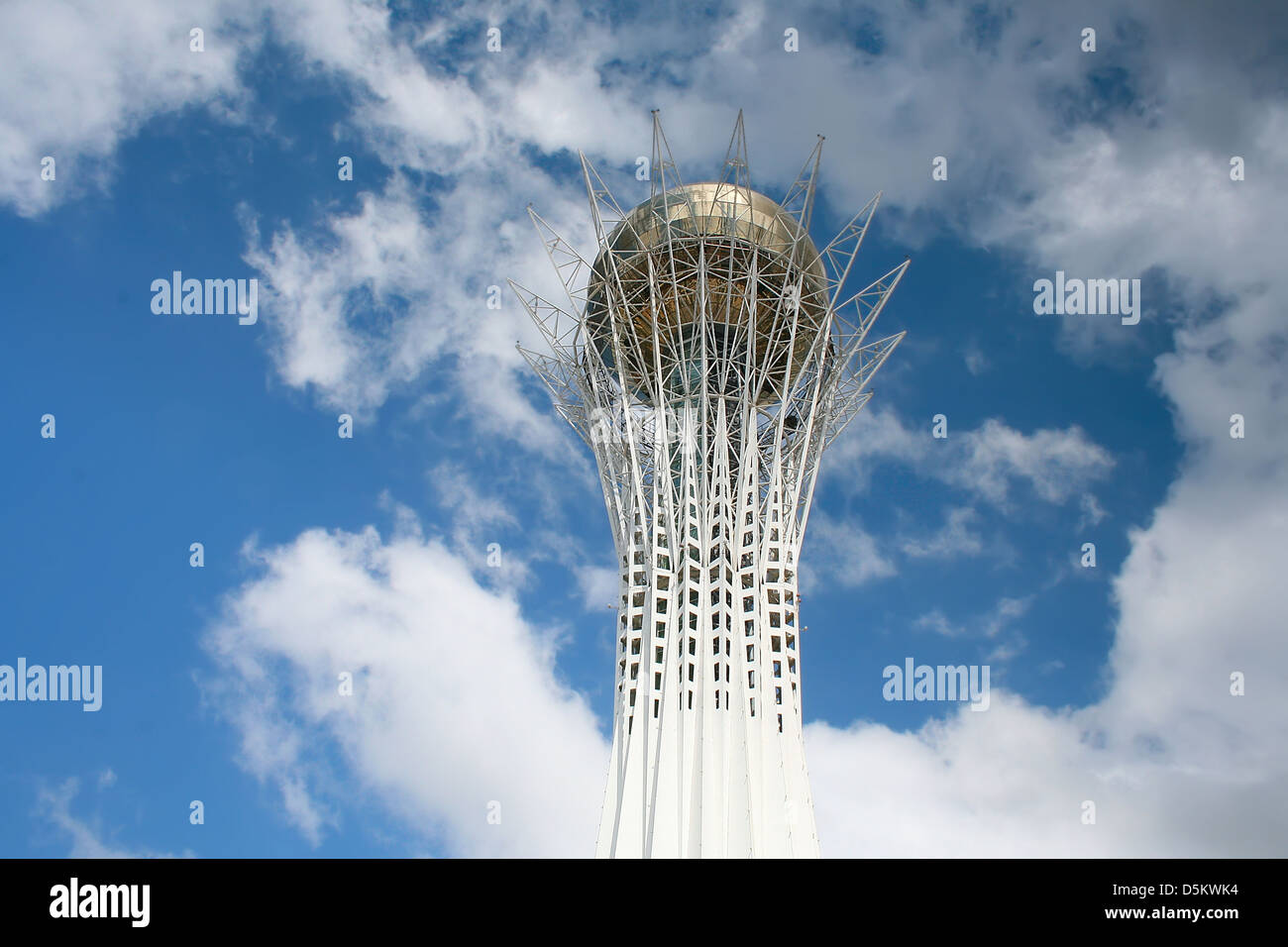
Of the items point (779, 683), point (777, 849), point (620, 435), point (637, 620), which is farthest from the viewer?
point (620, 435)

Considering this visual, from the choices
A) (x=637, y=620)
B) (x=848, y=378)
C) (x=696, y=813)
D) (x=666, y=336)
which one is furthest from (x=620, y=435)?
(x=696, y=813)

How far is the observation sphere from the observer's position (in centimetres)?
5553

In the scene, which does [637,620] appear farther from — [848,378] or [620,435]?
[848,378]

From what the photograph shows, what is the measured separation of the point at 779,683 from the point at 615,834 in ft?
32.6

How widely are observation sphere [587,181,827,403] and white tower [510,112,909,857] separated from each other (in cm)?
12

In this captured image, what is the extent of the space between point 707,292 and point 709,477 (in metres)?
10.2

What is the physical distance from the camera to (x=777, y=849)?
1736 inches

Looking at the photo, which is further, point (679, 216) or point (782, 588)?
point (679, 216)

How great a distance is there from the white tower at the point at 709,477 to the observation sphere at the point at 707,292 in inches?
4.9

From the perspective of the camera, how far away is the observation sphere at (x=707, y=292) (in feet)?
182

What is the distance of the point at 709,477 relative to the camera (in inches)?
2121

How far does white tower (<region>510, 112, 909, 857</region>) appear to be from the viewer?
45.2 meters

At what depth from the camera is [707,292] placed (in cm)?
5656
